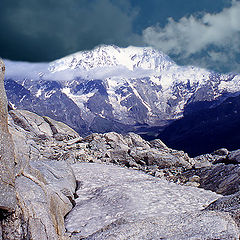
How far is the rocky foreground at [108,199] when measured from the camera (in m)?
7.91

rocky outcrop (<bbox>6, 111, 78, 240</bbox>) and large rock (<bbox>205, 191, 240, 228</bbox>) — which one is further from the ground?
rocky outcrop (<bbox>6, 111, 78, 240</bbox>)

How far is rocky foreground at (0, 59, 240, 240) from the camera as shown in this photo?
25.9ft

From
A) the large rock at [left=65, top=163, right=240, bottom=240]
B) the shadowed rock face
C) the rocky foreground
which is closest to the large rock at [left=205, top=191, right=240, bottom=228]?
the rocky foreground

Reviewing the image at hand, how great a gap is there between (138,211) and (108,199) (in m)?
2.30

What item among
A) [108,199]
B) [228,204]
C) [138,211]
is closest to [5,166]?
[138,211]

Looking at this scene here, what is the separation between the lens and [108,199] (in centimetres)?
1508

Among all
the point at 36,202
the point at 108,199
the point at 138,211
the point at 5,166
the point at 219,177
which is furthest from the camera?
the point at 219,177

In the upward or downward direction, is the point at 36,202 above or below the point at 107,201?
below

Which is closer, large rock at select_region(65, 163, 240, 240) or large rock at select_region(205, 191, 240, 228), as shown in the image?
large rock at select_region(65, 163, 240, 240)

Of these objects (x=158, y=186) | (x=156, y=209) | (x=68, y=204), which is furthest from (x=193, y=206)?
(x=68, y=204)

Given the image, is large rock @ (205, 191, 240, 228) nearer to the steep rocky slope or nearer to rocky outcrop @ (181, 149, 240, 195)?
the steep rocky slope

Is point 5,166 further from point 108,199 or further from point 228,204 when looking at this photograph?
point 108,199

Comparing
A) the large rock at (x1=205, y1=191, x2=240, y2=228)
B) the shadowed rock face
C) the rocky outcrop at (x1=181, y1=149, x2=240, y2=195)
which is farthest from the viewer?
the rocky outcrop at (x1=181, y1=149, x2=240, y2=195)

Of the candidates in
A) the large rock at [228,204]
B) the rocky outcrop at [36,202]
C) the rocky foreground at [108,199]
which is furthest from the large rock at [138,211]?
the rocky outcrop at [36,202]
